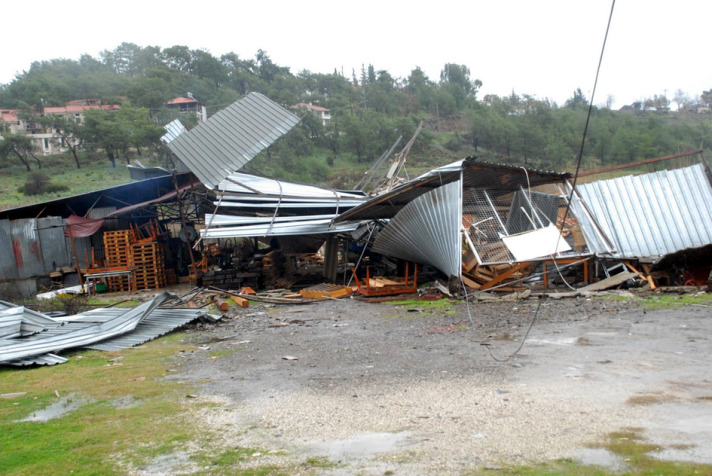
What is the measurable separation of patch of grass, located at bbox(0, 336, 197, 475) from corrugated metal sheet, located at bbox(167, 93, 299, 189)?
34.5 ft

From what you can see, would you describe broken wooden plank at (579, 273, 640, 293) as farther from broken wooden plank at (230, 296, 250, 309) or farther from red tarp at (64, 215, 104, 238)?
red tarp at (64, 215, 104, 238)

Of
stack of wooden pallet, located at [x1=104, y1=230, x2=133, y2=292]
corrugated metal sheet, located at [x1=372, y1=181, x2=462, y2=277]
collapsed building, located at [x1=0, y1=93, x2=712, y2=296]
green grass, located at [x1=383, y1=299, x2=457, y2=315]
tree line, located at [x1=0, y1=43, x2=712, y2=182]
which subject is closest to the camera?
green grass, located at [x1=383, y1=299, x2=457, y2=315]

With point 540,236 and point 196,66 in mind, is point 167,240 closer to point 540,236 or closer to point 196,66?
point 540,236

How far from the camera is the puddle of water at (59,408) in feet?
19.0

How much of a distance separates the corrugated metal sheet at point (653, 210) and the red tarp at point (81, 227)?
16.1 m

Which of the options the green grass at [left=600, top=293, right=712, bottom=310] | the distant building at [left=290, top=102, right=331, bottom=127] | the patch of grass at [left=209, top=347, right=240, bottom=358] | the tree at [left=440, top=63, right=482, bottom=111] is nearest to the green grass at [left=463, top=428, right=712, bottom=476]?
the patch of grass at [left=209, top=347, right=240, bottom=358]

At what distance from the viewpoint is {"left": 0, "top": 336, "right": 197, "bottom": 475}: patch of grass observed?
4.43m

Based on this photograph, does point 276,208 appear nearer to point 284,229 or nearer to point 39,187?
point 284,229

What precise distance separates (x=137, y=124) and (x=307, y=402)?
1831 inches

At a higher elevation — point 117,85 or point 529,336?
point 117,85

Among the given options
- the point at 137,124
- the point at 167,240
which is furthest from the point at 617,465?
the point at 137,124

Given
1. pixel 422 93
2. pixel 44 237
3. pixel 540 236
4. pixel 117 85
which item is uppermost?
pixel 117 85

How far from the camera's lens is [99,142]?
156ft

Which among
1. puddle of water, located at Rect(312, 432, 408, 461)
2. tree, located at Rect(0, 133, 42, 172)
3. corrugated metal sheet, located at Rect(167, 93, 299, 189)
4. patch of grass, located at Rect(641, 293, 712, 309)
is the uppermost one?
tree, located at Rect(0, 133, 42, 172)
